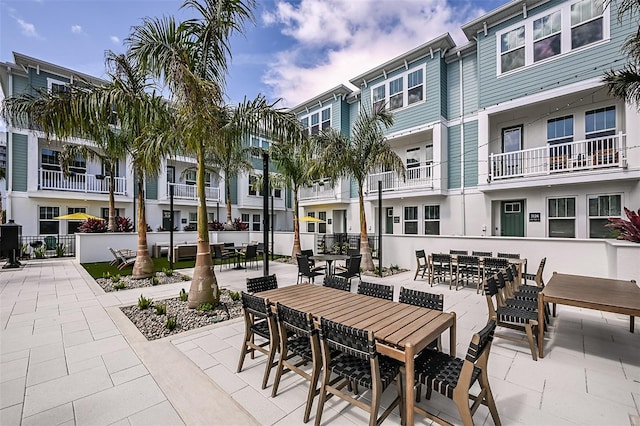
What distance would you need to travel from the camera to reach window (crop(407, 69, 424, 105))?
13.4 meters

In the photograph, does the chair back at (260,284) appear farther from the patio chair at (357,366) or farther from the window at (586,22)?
the window at (586,22)

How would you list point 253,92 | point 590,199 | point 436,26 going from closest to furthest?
1. point 253,92
2. point 590,199
3. point 436,26

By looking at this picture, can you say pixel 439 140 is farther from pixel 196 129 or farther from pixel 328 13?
pixel 196 129

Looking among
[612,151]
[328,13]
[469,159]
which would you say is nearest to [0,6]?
[328,13]

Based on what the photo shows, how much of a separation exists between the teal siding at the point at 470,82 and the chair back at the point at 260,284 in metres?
12.6

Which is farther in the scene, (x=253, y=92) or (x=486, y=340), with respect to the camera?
(x=253, y=92)

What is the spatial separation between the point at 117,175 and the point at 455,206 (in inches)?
831

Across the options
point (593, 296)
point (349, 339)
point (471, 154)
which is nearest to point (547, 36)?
point (471, 154)

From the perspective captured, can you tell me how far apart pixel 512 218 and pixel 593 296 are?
28.5 ft

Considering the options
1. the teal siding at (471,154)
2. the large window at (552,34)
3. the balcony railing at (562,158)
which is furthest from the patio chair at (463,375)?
the large window at (552,34)

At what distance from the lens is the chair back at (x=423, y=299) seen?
11.3 feet

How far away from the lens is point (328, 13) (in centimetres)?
999

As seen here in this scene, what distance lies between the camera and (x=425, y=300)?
358 cm

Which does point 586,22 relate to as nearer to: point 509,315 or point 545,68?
point 545,68
